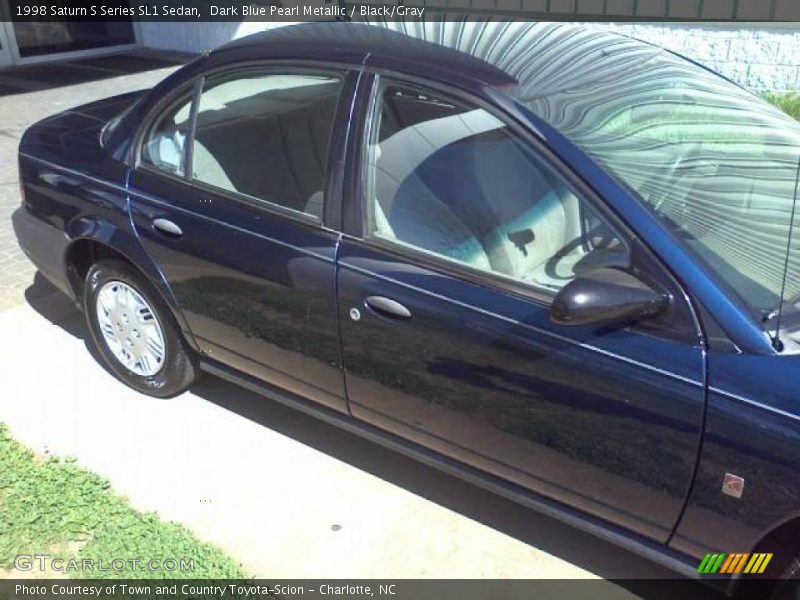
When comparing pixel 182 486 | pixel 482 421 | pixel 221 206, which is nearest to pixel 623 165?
pixel 482 421

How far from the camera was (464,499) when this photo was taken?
313cm

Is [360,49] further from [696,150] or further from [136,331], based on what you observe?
[136,331]

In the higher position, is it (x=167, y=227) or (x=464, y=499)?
(x=167, y=227)

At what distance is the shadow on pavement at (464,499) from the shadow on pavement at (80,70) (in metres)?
7.11

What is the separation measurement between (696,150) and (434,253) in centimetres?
93

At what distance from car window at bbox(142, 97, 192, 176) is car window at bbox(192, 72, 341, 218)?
75mm

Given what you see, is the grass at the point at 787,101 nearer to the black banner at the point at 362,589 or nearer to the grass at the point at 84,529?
the black banner at the point at 362,589

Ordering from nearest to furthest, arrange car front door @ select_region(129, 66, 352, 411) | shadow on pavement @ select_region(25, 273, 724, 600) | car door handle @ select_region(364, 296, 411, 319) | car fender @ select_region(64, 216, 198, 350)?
car door handle @ select_region(364, 296, 411, 319), shadow on pavement @ select_region(25, 273, 724, 600), car front door @ select_region(129, 66, 352, 411), car fender @ select_region(64, 216, 198, 350)

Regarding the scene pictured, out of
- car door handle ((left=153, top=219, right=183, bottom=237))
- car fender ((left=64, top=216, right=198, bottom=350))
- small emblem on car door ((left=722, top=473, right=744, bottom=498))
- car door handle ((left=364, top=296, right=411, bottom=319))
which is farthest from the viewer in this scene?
car fender ((left=64, top=216, right=198, bottom=350))

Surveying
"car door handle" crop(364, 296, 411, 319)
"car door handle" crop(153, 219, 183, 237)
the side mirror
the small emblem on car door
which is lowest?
the small emblem on car door

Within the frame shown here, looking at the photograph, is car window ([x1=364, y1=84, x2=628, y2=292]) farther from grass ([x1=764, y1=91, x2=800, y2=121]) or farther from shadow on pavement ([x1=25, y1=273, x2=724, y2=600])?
grass ([x1=764, y1=91, x2=800, y2=121])

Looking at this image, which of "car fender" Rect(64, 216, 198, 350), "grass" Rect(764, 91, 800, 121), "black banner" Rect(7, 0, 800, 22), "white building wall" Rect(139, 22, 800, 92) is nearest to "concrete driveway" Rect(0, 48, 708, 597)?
"car fender" Rect(64, 216, 198, 350)

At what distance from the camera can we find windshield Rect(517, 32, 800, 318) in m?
2.34

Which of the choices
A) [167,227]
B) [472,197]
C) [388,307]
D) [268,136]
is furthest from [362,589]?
[268,136]
